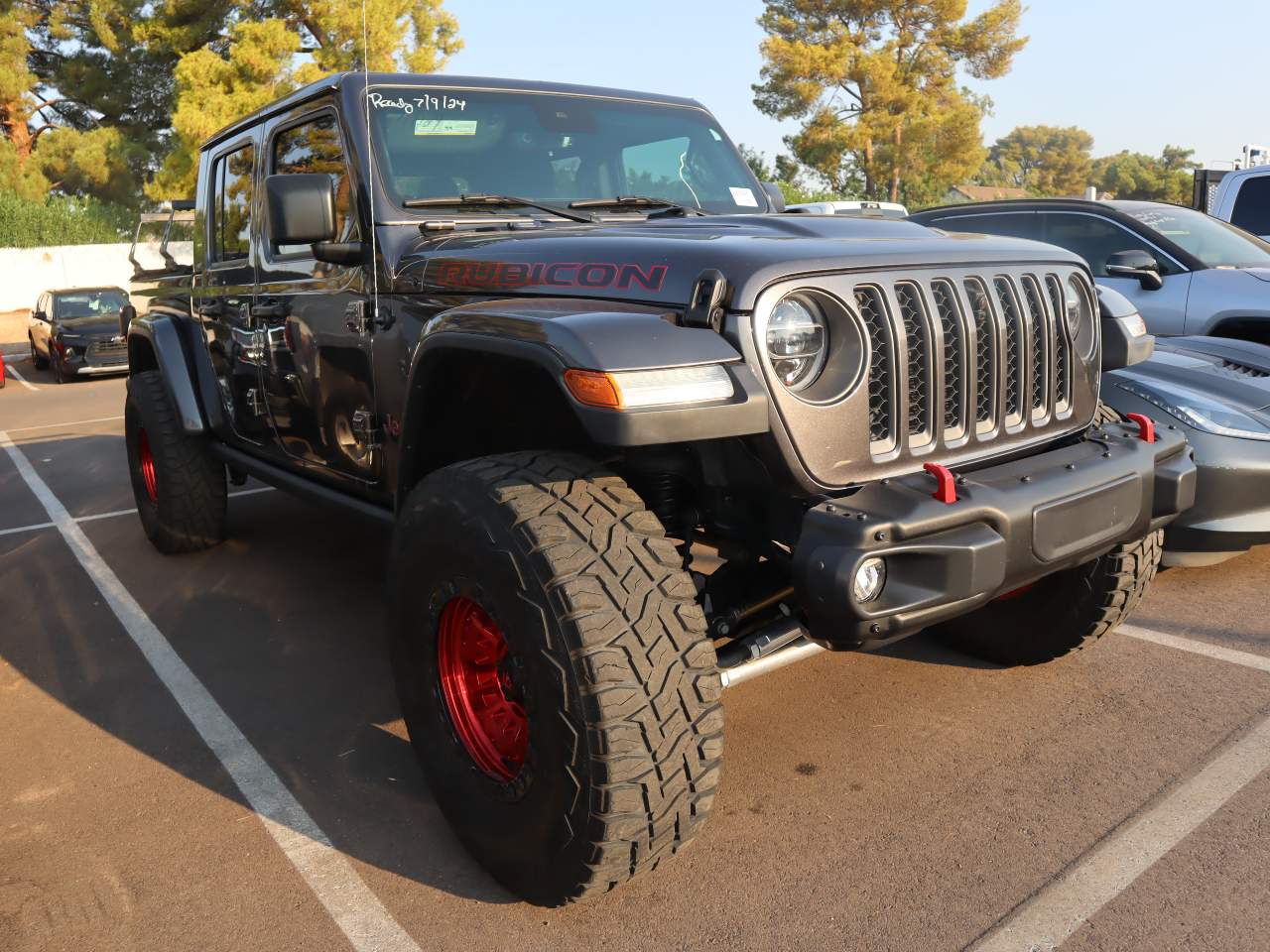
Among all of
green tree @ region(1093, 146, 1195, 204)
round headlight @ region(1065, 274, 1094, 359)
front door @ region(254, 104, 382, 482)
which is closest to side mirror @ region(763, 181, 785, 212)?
round headlight @ region(1065, 274, 1094, 359)

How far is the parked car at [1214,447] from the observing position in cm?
429

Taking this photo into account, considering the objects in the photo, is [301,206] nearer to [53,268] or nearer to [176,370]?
[176,370]

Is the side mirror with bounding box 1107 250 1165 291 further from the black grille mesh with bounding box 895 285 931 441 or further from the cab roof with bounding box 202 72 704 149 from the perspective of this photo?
the black grille mesh with bounding box 895 285 931 441

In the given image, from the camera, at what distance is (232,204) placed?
482cm

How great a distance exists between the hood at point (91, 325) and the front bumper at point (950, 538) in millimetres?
16595

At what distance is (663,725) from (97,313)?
57.2 ft

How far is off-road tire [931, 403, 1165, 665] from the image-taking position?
336 centimetres

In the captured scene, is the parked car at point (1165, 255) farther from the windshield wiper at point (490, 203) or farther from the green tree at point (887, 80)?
the green tree at point (887, 80)

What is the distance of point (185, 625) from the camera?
4590 millimetres

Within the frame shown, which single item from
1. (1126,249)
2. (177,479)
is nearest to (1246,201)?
(1126,249)

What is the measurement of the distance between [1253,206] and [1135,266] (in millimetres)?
4233

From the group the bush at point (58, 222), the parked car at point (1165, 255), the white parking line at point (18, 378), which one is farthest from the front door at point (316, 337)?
the bush at point (58, 222)

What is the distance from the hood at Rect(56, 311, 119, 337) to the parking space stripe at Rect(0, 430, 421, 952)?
13.0m

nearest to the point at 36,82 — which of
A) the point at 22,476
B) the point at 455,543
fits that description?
the point at 22,476
